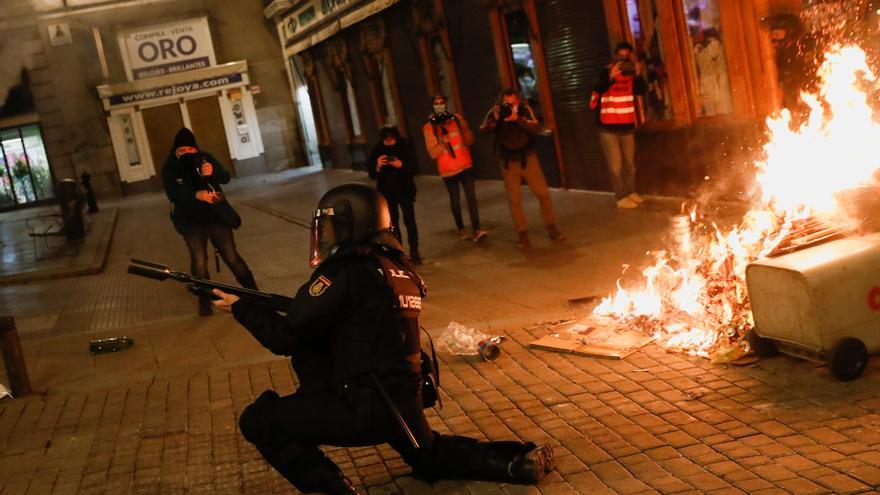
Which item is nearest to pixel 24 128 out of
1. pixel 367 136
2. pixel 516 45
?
pixel 367 136

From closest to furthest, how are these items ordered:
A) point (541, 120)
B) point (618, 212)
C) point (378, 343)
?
point (378, 343), point (618, 212), point (541, 120)

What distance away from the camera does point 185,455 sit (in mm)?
6184

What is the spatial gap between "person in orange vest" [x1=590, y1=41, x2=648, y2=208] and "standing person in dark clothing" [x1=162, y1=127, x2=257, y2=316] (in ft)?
17.1

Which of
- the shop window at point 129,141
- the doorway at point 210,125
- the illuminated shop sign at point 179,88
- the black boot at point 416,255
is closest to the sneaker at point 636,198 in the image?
the black boot at point 416,255

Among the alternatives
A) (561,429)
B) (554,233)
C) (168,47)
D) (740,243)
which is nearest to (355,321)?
(561,429)

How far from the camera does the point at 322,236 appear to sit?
15.6 feet

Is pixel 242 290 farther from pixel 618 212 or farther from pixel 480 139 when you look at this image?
pixel 480 139

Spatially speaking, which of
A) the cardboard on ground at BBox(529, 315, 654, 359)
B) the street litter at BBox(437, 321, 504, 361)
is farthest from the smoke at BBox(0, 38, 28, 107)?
the cardboard on ground at BBox(529, 315, 654, 359)

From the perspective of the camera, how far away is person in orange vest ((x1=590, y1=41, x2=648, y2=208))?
1260 cm

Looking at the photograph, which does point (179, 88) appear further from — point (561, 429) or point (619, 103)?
point (561, 429)

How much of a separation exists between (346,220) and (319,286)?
365 millimetres

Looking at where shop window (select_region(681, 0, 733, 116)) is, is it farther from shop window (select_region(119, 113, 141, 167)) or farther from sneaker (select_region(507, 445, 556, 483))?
shop window (select_region(119, 113, 141, 167))

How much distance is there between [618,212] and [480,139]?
271 inches

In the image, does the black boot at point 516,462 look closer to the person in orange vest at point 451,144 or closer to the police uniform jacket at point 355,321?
the police uniform jacket at point 355,321
